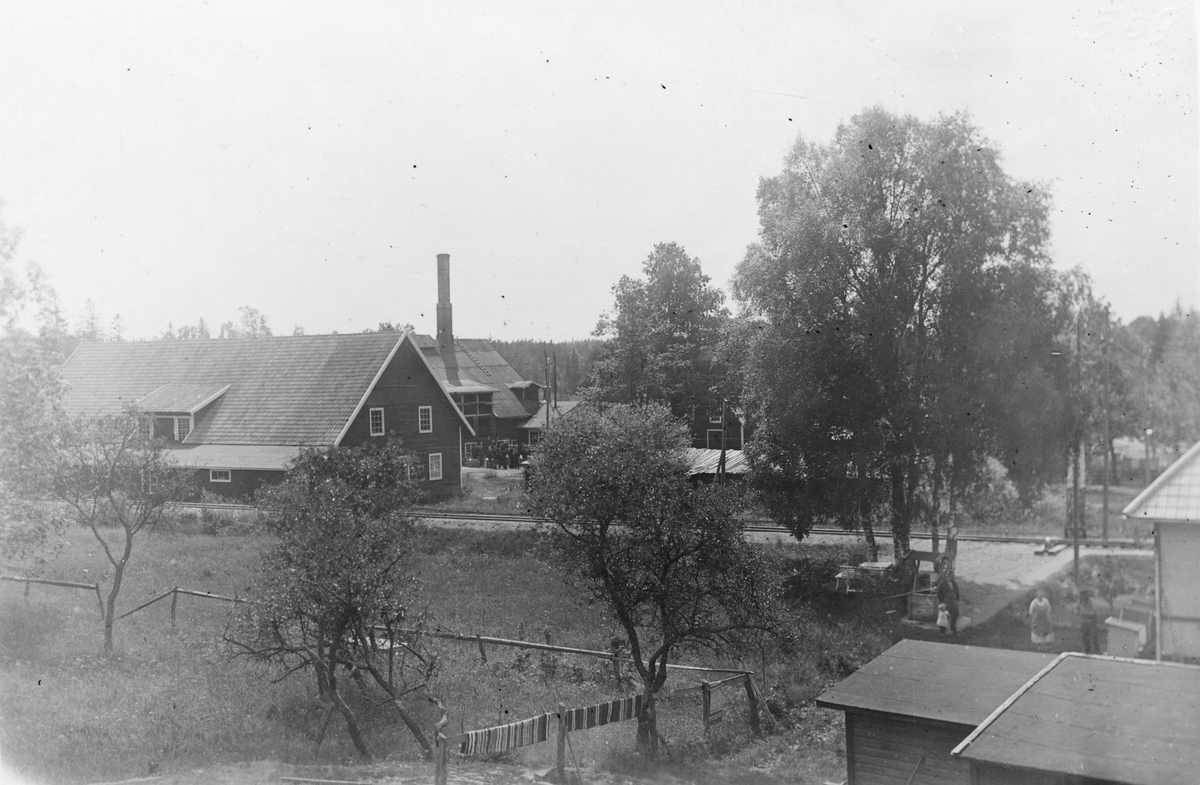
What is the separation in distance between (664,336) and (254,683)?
2588 centimetres

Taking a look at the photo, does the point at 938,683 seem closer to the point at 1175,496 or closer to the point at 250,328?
the point at 1175,496

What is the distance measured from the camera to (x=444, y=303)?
82.7 feet

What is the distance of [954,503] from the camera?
61.2ft

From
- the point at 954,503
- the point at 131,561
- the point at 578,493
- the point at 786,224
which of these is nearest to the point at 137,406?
the point at 131,561

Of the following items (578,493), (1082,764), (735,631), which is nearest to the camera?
(1082,764)

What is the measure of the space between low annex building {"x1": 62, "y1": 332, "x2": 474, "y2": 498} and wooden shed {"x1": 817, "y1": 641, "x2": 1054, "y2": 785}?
9143mm

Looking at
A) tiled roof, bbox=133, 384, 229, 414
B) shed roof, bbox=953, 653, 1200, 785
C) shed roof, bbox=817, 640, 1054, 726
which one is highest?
tiled roof, bbox=133, 384, 229, 414

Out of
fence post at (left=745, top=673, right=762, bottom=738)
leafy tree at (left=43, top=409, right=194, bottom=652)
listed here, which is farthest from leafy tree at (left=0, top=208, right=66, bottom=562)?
fence post at (left=745, top=673, right=762, bottom=738)

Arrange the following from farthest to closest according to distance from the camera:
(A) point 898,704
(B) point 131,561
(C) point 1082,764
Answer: (B) point 131,561, (A) point 898,704, (C) point 1082,764

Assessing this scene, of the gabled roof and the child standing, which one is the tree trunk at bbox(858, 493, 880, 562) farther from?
the gabled roof

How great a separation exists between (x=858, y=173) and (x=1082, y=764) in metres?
14.1

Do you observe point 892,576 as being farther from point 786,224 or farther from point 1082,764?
point 1082,764

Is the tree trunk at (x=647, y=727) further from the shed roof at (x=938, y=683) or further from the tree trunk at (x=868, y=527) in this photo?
the tree trunk at (x=868, y=527)

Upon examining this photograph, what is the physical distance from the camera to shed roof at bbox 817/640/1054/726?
9.41 metres
